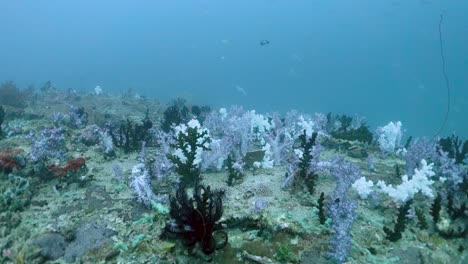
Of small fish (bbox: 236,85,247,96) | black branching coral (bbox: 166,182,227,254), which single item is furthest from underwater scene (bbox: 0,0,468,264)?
small fish (bbox: 236,85,247,96)

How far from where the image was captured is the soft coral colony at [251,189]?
17.3 ft

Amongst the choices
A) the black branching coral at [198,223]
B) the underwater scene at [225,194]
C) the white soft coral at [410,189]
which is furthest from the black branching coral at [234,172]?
the white soft coral at [410,189]

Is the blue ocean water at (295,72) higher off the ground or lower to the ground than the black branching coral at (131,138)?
higher

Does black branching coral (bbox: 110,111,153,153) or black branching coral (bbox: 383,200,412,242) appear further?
black branching coral (bbox: 110,111,153,153)

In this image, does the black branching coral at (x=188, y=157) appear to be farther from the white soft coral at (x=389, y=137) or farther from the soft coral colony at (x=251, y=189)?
the white soft coral at (x=389, y=137)

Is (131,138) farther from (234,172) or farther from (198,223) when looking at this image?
(198,223)

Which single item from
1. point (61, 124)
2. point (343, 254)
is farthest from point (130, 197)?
point (61, 124)

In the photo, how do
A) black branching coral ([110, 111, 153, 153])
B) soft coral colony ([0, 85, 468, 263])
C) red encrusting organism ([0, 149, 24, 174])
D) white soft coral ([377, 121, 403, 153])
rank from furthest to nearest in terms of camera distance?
white soft coral ([377, 121, 403, 153]) → black branching coral ([110, 111, 153, 153]) → red encrusting organism ([0, 149, 24, 174]) → soft coral colony ([0, 85, 468, 263])

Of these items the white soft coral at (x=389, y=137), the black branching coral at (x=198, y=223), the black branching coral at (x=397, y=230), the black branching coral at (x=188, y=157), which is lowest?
the black branching coral at (x=198, y=223)

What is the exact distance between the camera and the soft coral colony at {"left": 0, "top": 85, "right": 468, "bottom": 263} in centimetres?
526

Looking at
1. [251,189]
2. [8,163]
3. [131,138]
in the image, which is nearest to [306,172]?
[251,189]

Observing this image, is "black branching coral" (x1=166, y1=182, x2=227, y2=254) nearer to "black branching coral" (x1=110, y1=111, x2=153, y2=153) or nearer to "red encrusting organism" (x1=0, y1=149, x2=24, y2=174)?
"red encrusting organism" (x1=0, y1=149, x2=24, y2=174)

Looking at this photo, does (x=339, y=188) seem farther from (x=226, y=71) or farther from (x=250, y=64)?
(x=250, y=64)

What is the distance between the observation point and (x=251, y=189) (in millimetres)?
7547
